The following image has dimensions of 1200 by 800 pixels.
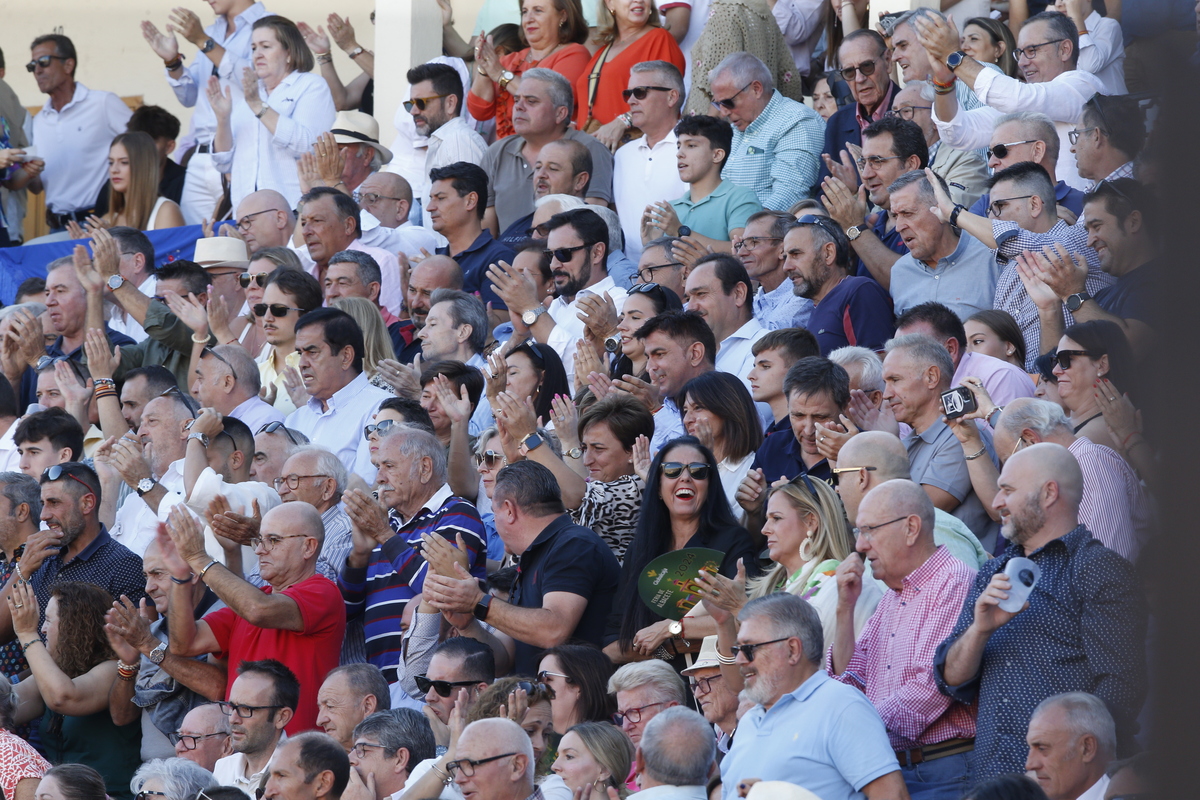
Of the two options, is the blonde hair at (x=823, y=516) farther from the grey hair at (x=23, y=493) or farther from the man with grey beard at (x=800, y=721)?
the grey hair at (x=23, y=493)

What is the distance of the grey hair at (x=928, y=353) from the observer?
5219mm

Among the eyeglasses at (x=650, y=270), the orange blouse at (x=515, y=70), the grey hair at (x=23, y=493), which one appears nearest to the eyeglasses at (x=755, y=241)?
the eyeglasses at (x=650, y=270)

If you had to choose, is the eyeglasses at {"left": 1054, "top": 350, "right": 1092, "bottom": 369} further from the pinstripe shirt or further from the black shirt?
the pinstripe shirt

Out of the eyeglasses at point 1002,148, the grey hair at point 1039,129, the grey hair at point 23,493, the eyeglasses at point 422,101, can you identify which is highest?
the grey hair at point 1039,129

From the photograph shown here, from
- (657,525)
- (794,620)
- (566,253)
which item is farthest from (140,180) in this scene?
(794,620)

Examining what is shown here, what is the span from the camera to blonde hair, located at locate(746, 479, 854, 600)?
4.65 meters

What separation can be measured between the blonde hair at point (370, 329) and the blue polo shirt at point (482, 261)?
0.93 metres

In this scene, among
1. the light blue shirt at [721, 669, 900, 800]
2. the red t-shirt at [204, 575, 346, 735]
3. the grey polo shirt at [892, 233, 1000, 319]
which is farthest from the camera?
the grey polo shirt at [892, 233, 1000, 319]

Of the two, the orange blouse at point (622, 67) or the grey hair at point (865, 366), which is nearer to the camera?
the grey hair at point (865, 366)

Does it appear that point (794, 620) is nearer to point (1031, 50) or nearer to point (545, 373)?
point (545, 373)

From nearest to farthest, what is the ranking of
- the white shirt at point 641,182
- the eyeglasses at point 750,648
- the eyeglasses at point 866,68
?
1. the eyeglasses at point 750,648
2. the eyeglasses at point 866,68
3. the white shirt at point 641,182

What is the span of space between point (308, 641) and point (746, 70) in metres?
4.47

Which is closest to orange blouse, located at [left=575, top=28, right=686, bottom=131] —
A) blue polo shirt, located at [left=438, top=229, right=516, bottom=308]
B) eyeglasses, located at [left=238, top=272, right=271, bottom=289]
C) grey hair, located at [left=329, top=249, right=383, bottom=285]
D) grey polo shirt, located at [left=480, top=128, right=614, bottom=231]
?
grey polo shirt, located at [left=480, top=128, right=614, bottom=231]

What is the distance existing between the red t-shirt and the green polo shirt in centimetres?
327
